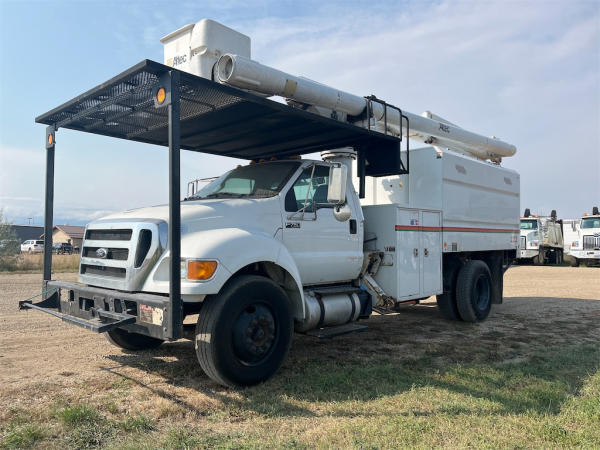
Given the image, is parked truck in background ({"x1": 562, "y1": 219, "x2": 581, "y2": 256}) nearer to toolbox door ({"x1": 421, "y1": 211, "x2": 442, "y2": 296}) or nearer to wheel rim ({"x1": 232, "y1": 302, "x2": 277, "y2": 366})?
toolbox door ({"x1": 421, "y1": 211, "x2": 442, "y2": 296})

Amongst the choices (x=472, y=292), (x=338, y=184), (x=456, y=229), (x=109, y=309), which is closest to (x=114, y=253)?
(x=109, y=309)

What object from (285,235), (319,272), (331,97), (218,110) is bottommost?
(319,272)

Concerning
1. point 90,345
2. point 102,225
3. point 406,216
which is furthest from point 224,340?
point 406,216

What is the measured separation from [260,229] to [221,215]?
1.45ft

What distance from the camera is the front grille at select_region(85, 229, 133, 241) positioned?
15.5 feet

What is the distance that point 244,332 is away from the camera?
14.6 ft

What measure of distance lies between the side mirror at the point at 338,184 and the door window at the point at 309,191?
356 millimetres

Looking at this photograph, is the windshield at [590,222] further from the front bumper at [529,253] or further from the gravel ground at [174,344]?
the gravel ground at [174,344]

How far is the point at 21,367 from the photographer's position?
5.21 m

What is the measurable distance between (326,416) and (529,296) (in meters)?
10.1

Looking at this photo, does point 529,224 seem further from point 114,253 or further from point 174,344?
point 114,253

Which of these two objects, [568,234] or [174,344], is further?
[568,234]

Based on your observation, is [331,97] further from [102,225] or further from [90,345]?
[90,345]

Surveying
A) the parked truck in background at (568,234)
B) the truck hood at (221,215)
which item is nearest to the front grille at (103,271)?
the truck hood at (221,215)
